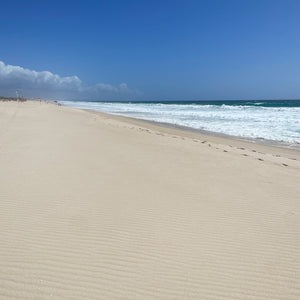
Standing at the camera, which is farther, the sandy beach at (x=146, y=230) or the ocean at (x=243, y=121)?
the ocean at (x=243, y=121)

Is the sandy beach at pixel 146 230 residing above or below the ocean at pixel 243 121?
below

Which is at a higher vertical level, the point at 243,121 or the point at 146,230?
the point at 243,121

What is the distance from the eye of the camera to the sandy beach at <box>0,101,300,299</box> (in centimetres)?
244

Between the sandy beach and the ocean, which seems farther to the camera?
the ocean

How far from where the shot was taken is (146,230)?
342 centimetres

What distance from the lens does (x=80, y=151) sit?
26.0 feet

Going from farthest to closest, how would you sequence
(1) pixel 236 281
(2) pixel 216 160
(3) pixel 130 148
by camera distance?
(3) pixel 130 148 → (2) pixel 216 160 → (1) pixel 236 281

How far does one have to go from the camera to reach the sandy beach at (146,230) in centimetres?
244

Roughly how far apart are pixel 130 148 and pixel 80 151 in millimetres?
1910

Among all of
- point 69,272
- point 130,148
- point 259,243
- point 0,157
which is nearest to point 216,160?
Answer: point 130,148

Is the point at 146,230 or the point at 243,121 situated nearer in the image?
the point at 146,230

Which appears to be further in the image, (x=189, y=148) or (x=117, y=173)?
(x=189, y=148)

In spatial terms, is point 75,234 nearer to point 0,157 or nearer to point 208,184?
point 208,184

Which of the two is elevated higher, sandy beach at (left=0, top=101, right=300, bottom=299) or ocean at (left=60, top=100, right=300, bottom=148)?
ocean at (left=60, top=100, right=300, bottom=148)
